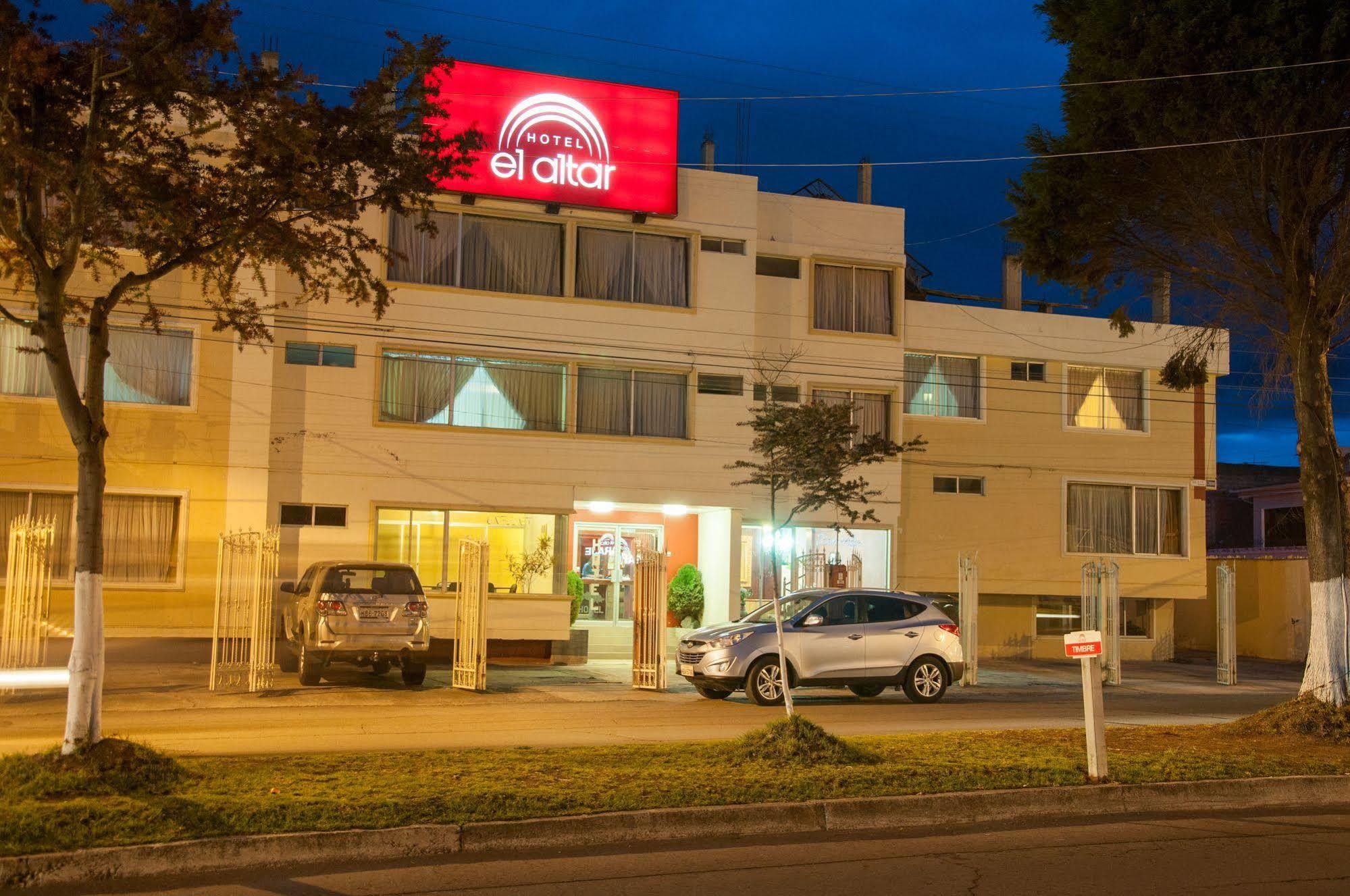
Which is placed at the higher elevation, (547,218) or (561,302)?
(547,218)

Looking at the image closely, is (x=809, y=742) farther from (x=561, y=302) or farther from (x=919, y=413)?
(x=919, y=413)

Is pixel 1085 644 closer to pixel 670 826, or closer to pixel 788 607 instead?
pixel 670 826

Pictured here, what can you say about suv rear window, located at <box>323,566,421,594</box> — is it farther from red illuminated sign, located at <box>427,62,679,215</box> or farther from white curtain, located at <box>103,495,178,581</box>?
red illuminated sign, located at <box>427,62,679,215</box>

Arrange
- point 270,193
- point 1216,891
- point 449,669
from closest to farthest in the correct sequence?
1. point 1216,891
2. point 270,193
3. point 449,669

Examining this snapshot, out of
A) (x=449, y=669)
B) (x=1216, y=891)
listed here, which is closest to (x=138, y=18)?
(x=1216, y=891)

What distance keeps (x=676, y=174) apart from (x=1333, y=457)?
50.1 ft

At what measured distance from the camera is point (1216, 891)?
7.51m

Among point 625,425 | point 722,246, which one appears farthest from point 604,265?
point 625,425

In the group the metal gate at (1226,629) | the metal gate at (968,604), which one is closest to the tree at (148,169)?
the metal gate at (968,604)

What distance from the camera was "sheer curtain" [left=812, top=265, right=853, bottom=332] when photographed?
91.8 ft

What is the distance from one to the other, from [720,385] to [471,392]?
5258 mm

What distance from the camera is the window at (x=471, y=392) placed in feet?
80.7

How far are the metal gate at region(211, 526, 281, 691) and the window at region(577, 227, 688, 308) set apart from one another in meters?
9.78

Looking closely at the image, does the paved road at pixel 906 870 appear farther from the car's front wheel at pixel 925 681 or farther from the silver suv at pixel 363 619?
the silver suv at pixel 363 619
